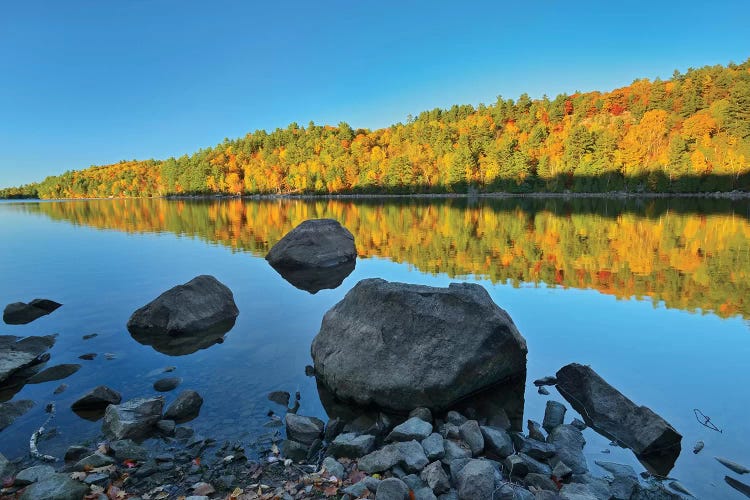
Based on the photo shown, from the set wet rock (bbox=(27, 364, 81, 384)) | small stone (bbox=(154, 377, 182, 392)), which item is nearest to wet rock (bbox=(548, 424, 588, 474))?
small stone (bbox=(154, 377, 182, 392))

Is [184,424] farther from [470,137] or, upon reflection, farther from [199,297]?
[470,137]

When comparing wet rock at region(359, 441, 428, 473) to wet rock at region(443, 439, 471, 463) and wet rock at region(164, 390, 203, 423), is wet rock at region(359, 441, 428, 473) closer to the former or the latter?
wet rock at region(443, 439, 471, 463)

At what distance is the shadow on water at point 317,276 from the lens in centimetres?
2148

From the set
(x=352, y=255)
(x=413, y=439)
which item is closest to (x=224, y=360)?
(x=413, y=439)

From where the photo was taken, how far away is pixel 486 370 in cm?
938

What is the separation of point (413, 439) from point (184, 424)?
4.71 meters

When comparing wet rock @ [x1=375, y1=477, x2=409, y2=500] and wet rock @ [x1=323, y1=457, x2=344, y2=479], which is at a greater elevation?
wet rock @ [x1=375, y1=477, x2=409, y2=500]

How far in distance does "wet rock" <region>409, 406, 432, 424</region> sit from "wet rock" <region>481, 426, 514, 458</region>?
3.92 feet

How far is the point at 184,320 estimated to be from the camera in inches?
548

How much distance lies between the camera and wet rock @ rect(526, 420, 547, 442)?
773cm

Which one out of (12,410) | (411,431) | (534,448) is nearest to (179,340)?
(12,410)

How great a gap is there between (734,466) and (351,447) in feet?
21.2

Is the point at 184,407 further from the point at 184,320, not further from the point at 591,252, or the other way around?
the point at 591,252

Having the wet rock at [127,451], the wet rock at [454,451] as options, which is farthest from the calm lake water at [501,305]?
the wet rock at [454,451]
